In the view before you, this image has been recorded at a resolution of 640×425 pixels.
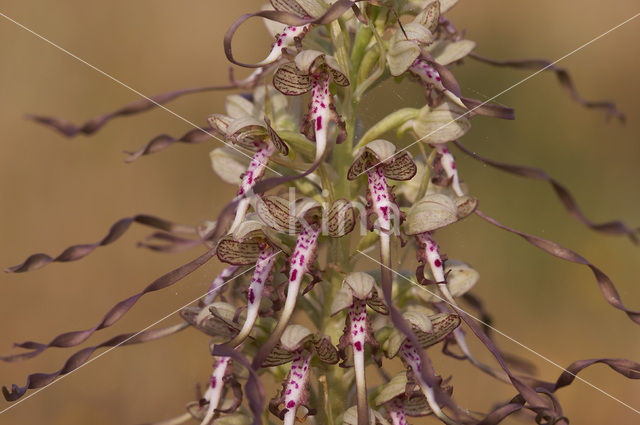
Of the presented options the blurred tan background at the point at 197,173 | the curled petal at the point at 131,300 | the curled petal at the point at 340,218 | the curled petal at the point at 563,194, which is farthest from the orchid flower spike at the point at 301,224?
the blurred tan background at the point at 197,173

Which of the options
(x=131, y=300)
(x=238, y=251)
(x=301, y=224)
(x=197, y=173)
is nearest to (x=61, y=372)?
(x=131, y=300)

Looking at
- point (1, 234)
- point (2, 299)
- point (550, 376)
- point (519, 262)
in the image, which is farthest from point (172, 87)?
point (550, 376)

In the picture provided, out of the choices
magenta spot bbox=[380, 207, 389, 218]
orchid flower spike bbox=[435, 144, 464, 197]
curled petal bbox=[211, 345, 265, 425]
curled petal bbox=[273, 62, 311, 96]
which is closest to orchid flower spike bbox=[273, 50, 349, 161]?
curled petal bbox=[273, 62, 311, 96]

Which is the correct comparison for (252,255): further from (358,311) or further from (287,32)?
(287,32)

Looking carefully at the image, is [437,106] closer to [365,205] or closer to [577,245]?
[365,205]

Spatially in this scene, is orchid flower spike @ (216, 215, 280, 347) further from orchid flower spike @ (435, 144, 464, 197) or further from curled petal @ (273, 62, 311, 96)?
orchid flower spike @ (435, 144, 464, 197)

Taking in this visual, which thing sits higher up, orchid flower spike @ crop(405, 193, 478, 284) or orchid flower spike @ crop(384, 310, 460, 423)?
orchid flower spike @ crop(405, 193, 478, 284)

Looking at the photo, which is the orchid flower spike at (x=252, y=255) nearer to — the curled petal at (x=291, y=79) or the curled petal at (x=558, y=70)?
the curled petal at (x=291, y=79)
